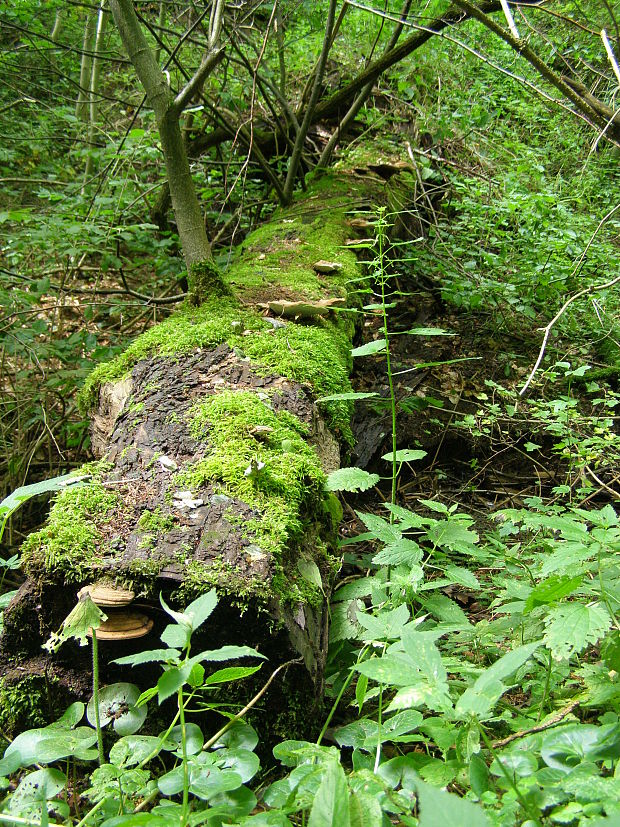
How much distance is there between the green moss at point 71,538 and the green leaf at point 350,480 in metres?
0.67

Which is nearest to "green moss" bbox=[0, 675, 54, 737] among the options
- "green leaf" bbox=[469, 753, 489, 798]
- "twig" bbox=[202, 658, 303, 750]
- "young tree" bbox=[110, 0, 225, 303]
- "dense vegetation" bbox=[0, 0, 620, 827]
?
"dense vegetation" bbox=[0, 0, 620, 827]

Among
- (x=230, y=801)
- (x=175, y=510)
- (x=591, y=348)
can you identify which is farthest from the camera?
(x=591, y=348)

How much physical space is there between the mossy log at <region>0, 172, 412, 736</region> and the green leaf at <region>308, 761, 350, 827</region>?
52 cm

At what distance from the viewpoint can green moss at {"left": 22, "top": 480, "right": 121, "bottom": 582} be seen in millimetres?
1483

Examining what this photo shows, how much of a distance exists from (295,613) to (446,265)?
158 inches

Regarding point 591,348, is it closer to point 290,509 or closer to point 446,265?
point 446,265

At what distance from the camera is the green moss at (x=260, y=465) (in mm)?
1665

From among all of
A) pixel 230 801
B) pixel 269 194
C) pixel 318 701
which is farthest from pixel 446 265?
pixel 230 801

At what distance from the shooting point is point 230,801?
113 cm

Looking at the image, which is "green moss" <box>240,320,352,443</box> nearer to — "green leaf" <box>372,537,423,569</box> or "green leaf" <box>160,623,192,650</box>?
"green leaf" <box>372,537,423,569</box>

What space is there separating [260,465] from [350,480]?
0.30m

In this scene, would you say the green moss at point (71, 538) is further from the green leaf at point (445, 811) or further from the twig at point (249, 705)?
the green leaf at point (445, 811)

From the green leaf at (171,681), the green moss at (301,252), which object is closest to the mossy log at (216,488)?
the green moss at (301,252)

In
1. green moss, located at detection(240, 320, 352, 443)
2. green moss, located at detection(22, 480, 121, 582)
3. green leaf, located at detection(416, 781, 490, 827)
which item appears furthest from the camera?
green moss, located at detection(240, 320, 352, 443)
